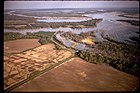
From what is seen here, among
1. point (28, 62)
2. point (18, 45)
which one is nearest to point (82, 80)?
point (28, 62)

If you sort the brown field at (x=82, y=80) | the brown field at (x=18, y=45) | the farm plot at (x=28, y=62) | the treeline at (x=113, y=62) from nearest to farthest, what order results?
the brown field at (x=82, y=80), the farm plot at (x=28, y=62), the treeline at (x=113, y=62), the brown field at (x=18, y=45)

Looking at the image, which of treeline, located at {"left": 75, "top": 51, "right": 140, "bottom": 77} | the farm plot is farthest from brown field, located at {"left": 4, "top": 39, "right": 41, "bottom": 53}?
treeline, located at {"left": 75, "top": 51, "right": 140, "bottom": 77}

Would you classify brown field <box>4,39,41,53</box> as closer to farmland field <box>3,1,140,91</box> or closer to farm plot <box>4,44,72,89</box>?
farmland field <box>3,1,140,91</box>

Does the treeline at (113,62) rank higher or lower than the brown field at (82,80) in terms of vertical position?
higher

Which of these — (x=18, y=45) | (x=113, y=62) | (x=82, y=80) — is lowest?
(x=82, y=80)

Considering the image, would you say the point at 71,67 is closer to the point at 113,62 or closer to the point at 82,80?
the point at 82,80

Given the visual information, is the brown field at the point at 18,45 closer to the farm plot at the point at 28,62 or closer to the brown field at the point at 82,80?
the farm plot at the point at 28,62

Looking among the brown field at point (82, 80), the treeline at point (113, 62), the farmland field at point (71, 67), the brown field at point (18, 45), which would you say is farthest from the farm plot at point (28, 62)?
the treeline at point (113, 62)
